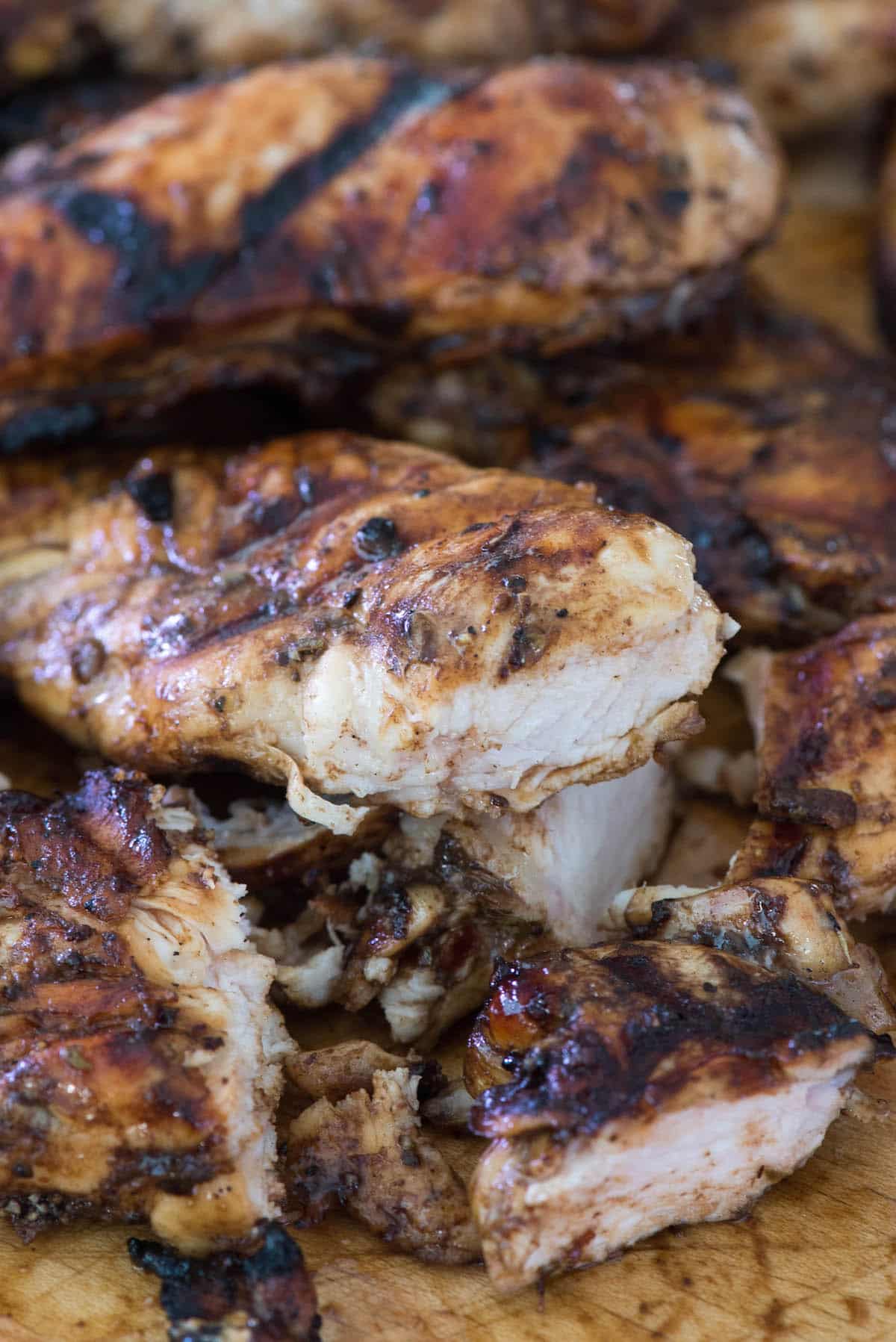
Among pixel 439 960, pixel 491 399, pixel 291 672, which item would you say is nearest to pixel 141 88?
pixel 491 399

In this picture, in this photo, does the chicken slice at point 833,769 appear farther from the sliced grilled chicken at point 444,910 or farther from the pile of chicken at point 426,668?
the sliced grilled chicken at point 444,910

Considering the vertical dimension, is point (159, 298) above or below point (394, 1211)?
above

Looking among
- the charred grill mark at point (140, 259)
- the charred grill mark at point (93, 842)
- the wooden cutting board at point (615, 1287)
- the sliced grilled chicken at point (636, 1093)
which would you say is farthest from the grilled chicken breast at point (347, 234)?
the wooden cutting board at point (615, 1287)

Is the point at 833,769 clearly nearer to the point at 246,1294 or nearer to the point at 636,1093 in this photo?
the point at 636,1093

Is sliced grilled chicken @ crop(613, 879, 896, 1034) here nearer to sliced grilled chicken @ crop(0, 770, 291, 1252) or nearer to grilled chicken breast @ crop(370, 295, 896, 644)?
sliced grilled chicken @ crop(0, 770, 291, 1252)

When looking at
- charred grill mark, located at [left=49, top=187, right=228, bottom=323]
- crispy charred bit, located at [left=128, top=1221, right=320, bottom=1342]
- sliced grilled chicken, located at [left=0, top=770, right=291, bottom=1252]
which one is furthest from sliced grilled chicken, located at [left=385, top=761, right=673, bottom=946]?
charred grill mark, located at [left=49, top=187, right=228, bottom=323]

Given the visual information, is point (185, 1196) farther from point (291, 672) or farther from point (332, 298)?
point (332, 298)
